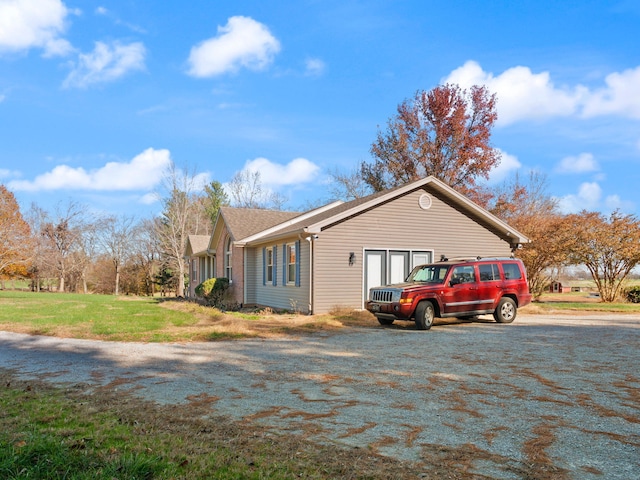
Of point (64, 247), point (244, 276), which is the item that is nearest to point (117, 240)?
point (64, 247)

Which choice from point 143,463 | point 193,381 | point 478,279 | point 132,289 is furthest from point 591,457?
point 132,289

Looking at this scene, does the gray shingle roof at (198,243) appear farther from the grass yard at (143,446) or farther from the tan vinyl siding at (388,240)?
the grass yard at (143,446)

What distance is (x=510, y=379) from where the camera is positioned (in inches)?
276

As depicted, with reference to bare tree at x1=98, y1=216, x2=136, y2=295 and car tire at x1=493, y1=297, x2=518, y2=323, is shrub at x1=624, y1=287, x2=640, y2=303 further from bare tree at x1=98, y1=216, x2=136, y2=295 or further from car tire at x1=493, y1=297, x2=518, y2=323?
bare tree at x1=98, y1=216, x2=136, y2=295

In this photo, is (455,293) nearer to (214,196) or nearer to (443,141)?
(443,141)

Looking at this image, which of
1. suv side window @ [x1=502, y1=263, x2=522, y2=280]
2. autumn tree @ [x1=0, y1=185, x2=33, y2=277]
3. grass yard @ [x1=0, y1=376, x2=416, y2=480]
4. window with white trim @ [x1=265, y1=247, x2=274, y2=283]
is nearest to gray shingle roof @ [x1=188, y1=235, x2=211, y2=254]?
autumn tree @ [x1=0, y1=185, x2=33, y2=277]

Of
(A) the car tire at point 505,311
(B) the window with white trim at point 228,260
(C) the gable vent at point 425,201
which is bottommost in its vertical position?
(A) the car tire at point 505,311

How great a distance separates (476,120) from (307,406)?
31.5 meters

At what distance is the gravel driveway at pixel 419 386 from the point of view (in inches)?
169

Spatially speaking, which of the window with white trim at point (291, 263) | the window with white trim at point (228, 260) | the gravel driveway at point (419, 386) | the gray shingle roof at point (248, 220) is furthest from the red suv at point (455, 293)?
the window with white trim at point (228, 260)

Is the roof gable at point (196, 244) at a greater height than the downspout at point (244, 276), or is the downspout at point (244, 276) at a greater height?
the roof gable at point (196, 244)

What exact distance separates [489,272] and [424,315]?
9.23 feet

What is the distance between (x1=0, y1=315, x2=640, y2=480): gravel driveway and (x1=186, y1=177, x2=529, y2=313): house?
17.2 feet

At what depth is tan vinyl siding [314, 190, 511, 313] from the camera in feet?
55.4
